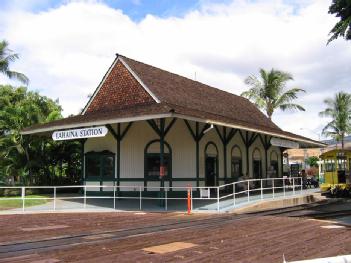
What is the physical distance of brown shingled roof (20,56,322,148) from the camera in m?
19.8

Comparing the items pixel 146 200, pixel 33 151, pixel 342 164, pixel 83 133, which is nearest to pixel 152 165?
pixel 146 200

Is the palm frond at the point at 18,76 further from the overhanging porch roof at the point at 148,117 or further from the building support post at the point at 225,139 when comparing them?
the building support post at the point at 225,139

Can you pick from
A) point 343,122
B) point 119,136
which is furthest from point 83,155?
point 343,122

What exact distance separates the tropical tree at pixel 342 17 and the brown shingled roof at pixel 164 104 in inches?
236

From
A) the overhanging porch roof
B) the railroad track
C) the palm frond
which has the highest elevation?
the palm frond

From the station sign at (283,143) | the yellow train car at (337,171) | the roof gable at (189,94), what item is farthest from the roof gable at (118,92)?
the yellow train car at (337,171)

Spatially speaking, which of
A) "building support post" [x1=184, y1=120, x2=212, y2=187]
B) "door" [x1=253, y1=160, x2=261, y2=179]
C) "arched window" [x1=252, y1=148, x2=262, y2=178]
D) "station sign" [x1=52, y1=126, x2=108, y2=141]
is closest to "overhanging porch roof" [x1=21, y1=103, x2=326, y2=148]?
"station sign" [x1=52, y1=126, x2=108, y2=141]

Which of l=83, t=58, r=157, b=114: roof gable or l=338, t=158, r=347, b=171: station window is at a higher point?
l=83, t=58, r=157, b=114: roof gable

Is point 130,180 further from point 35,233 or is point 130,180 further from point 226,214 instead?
point 35,233

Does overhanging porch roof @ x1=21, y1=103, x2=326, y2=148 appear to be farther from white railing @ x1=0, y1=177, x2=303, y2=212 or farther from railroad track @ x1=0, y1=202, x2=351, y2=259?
railroad track @ x1=0, y1=202, x2=351, y2=259

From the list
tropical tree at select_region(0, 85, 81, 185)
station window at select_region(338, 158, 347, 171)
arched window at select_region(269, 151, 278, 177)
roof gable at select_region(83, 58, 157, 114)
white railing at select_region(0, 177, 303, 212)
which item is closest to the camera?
white railing at select_region(0, 177, 303, 212)

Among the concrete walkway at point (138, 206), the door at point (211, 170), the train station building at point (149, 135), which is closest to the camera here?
the concrete walkway at point (138, 206)

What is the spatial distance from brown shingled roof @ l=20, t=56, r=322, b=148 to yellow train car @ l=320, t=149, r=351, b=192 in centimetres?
252

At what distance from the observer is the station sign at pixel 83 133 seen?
790 inches
